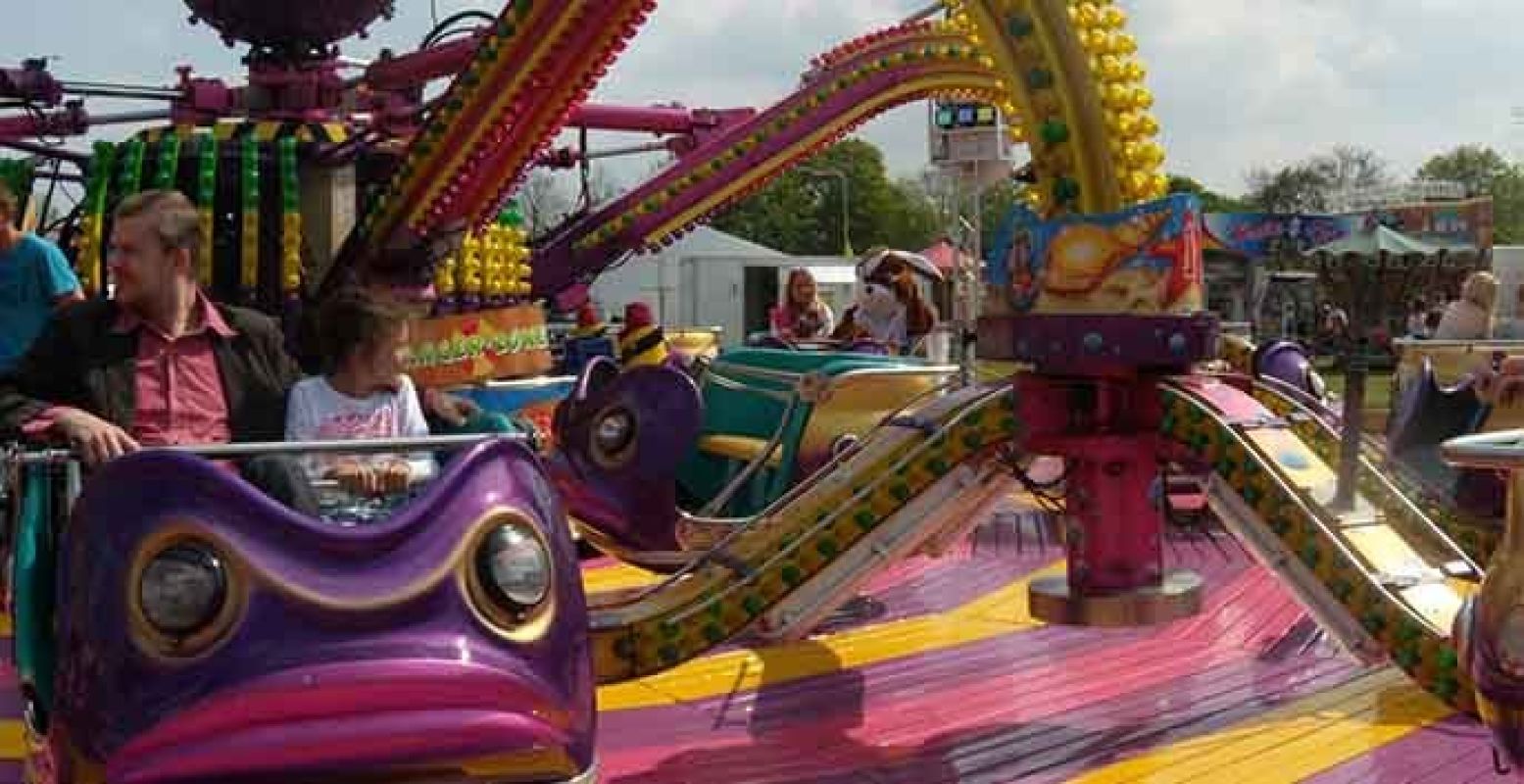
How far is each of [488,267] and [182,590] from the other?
7871 mm

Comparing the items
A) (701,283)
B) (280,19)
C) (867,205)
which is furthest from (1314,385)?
(867,205)

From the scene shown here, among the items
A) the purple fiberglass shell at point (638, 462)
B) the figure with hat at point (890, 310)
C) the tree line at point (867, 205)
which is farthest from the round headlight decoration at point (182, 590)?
the tree line at point (867, 205)

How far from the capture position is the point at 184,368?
3676mm

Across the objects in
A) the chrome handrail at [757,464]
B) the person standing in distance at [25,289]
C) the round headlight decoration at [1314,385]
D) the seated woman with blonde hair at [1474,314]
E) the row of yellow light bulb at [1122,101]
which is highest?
the row of yellow light bulb at [1122,101]

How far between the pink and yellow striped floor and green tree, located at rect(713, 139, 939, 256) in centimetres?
5268

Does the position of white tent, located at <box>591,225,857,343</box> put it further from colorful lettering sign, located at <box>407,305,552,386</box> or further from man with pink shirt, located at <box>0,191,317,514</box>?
man with pink shirt, located at <box>0,191,317,514</box>

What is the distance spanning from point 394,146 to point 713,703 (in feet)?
23.3

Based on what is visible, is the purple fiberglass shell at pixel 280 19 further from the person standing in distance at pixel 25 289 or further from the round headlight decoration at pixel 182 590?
the round headlight decoration at pixel 182 590

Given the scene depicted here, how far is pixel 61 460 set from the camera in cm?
322

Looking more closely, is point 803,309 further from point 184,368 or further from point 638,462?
A: point 184,368

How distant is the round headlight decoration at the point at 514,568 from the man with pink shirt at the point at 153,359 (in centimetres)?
89

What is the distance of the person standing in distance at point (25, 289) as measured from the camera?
5.30 metres

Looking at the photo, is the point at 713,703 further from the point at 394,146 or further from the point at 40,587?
the point at 394,146

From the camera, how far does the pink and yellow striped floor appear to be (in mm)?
4152
